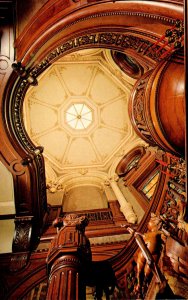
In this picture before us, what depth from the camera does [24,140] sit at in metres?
4.89

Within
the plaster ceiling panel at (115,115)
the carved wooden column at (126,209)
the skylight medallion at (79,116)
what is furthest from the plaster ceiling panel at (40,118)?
the carved wooden column at (126,209)

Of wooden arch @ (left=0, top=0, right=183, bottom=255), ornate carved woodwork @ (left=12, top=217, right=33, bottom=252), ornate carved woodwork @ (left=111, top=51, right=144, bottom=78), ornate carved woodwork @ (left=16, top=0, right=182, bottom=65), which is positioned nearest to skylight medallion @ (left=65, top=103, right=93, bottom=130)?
ornate carved woodwork @ (left=111, top=51, right=144, bottom=78)

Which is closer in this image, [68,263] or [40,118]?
[68,263]

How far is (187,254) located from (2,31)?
14.2 ft

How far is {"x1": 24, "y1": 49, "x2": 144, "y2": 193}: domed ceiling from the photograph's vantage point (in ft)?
33.9

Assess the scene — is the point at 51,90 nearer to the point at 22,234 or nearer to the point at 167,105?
the point at 22,234

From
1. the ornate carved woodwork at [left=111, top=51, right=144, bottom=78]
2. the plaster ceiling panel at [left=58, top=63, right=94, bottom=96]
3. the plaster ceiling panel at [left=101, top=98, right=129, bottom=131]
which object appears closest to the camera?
the ornate carved woodwork at [left=111, top=51, right=144, bottom=78]

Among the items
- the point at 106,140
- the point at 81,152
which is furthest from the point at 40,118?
the point at 106,140

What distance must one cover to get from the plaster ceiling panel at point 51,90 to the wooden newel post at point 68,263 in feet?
28.7

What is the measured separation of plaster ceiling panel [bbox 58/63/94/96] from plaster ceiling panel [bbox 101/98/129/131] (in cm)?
149

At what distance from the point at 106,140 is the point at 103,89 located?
264cm

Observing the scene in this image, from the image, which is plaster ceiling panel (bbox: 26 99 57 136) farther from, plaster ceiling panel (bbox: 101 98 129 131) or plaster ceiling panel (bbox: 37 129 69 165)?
plaster ceiling panel (bbox: 101 98 129 131)

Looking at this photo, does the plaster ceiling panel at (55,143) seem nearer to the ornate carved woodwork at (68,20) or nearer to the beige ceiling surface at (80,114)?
the beige ceiling surface at (80,114)

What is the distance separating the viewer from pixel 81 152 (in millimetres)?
11719
